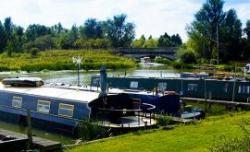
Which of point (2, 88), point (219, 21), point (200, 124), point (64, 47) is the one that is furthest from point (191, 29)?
point (200, 124)

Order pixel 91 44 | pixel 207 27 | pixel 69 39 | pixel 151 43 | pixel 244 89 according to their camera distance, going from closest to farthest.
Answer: pixel 244 89, pixel 207 27, pixel 91 44, pixel 151 43, pixel 69 39

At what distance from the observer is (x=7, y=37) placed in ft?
412

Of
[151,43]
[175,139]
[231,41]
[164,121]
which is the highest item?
[151,43]

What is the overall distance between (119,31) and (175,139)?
135502 millimetres

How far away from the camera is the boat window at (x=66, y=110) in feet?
85.4

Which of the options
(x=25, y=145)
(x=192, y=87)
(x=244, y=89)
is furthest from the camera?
(x=192, y=87)

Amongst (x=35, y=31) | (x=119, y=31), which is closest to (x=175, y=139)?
(x=119, y=31)

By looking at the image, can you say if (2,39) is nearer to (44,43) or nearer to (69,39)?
(44,43)

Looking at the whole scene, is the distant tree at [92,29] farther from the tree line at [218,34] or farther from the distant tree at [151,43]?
the tree line at [218,34]

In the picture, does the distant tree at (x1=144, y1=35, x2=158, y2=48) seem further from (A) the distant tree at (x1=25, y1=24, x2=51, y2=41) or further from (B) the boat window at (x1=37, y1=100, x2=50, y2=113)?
(B) the boat window at (x1=37, y1=100, x2=50, y2=113)

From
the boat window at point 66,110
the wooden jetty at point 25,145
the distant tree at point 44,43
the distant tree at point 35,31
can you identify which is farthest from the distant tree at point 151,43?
the wooden jetty at point 25,145

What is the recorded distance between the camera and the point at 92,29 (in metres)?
166

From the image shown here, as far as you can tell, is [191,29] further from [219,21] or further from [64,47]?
[64,47]

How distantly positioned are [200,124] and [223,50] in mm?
71183
